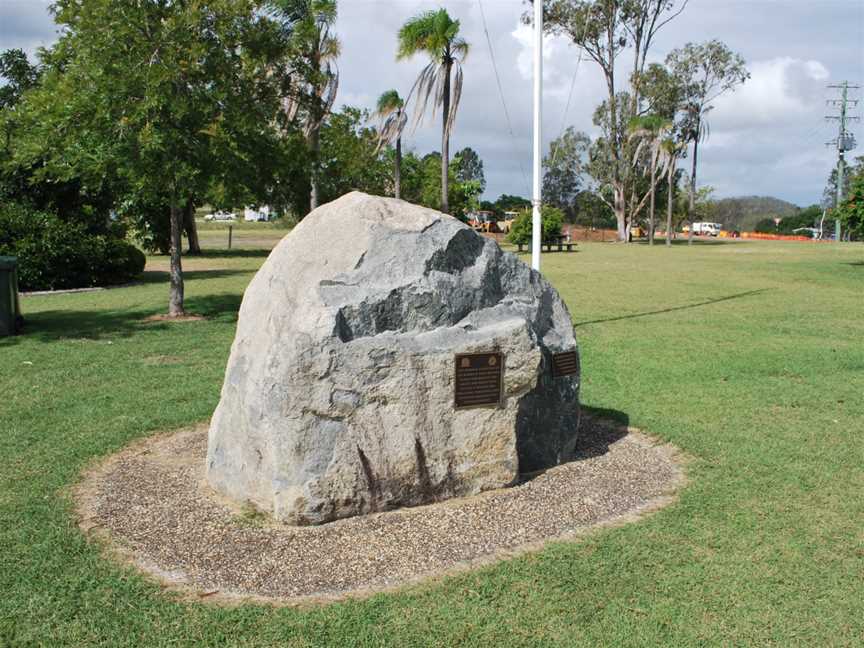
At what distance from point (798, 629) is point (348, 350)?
2748 mm

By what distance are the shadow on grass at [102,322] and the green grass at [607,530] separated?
0.36 feet

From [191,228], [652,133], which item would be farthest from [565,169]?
[191,228]

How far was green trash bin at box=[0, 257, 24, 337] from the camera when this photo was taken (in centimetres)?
1166

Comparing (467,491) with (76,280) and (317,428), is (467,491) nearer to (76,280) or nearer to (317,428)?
(317,428)

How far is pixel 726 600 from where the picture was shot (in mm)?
3895

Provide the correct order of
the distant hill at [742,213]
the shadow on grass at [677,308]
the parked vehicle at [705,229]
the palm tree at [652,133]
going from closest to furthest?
the shadow on grass at [677,308] < the palm tree at [652,133] < the parked vehicle at [705,229] < the distant hill at [742,213]

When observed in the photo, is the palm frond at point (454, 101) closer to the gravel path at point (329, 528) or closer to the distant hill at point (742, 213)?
the gravel path at point (329, 528)

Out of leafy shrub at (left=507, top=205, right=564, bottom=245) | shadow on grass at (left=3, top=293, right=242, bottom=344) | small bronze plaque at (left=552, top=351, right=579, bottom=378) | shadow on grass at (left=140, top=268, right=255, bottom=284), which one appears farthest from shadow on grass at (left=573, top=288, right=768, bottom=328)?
leafy shrub at (left=507, top=205, right=564, bottom=245)

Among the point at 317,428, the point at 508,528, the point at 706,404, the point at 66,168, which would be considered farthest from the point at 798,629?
the point at 66,168

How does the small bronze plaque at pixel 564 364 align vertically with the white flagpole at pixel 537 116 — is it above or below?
below

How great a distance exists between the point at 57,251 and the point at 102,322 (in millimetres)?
5843

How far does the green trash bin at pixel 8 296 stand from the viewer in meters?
11.7

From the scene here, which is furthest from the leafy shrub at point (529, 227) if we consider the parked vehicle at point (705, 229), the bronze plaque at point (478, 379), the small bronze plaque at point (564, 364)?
the parked vehicle at point (705, 229)

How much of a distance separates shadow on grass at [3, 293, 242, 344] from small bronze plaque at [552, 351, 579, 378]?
832 cm
